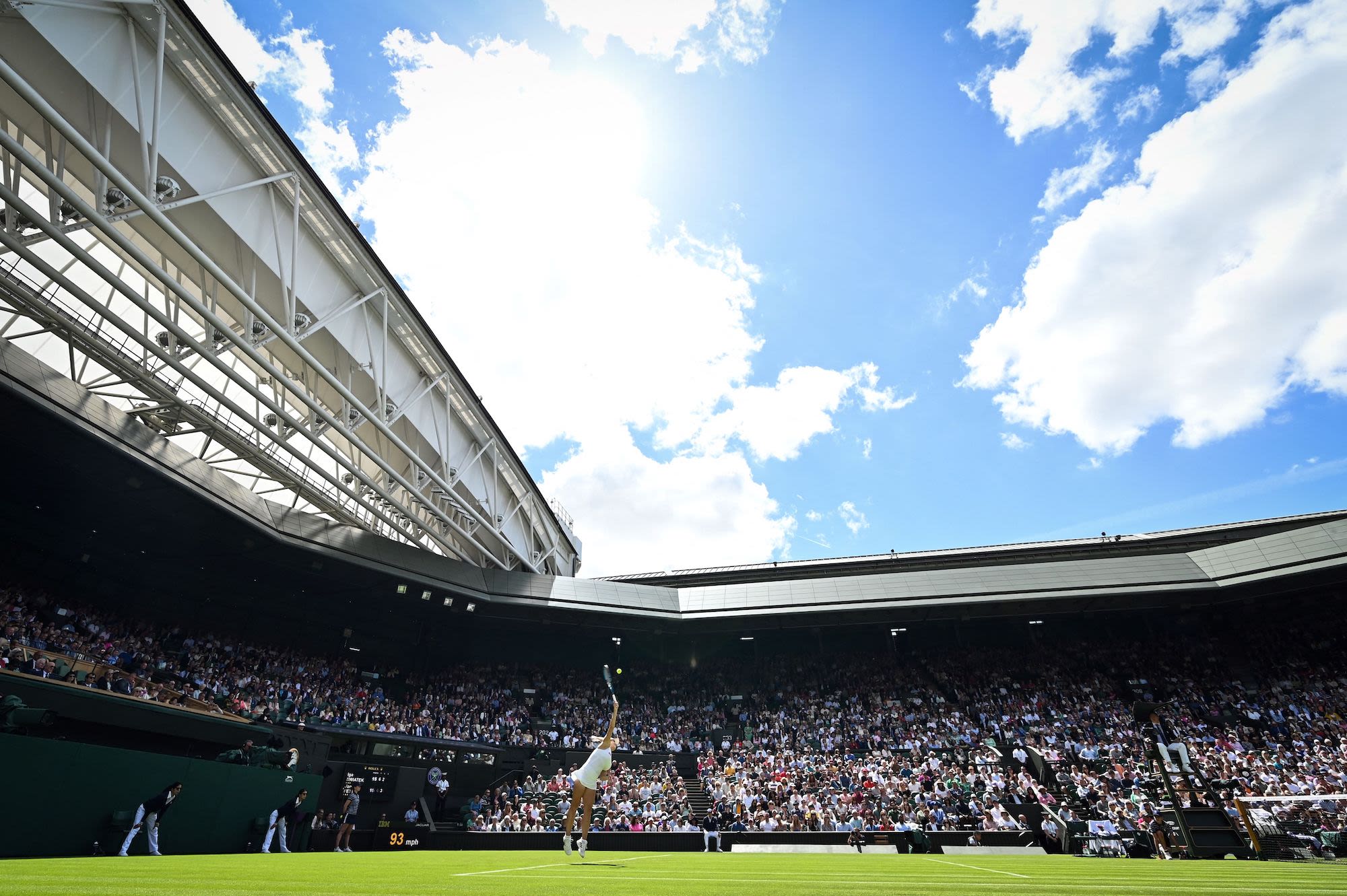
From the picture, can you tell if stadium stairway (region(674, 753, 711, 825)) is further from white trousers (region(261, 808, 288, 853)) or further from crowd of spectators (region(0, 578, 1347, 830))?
white trousers (region(261, 808, 288, 853))

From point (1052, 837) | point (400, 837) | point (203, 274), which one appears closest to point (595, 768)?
point (203, 274)

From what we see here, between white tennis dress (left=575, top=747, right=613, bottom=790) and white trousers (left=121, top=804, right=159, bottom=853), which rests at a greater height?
white tennis dress (left=575, top=747, right=613, bottom=790)

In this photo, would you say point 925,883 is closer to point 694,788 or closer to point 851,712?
point 694,788

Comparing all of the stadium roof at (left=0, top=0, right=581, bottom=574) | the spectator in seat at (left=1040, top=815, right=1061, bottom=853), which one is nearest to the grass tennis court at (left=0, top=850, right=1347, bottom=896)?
the stadium roof at (left=0, top=0, right=581, bottom=574)

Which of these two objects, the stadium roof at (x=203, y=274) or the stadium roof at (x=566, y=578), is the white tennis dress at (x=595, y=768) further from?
the stadium roof at (x=566, y=578)

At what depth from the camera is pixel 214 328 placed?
15594 millimetres

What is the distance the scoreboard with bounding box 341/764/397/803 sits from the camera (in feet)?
74.5

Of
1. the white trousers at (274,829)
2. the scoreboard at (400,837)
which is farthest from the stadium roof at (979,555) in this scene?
the white trousers at (274,829)

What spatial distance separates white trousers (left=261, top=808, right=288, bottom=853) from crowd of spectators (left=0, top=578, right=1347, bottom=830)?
734 cm

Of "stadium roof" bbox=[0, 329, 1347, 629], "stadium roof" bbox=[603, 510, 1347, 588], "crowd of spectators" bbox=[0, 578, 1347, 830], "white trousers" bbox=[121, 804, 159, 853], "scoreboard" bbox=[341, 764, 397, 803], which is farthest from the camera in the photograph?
"stadium roof" bbox=[603, 510, 1347, 588]

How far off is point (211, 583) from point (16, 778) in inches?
821

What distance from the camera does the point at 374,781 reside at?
23.4 metres

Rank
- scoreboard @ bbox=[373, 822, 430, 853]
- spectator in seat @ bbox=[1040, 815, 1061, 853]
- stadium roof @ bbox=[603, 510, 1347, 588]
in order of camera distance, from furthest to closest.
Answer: stadium roof @ bbox=[603, 510, 1347, 588], scoreboard @ bbox=[373, 822, 430, 853], spectator in seat @ bbox=[1040, 815, 1061, 853]

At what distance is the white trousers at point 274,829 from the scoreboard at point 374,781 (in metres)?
6.19
